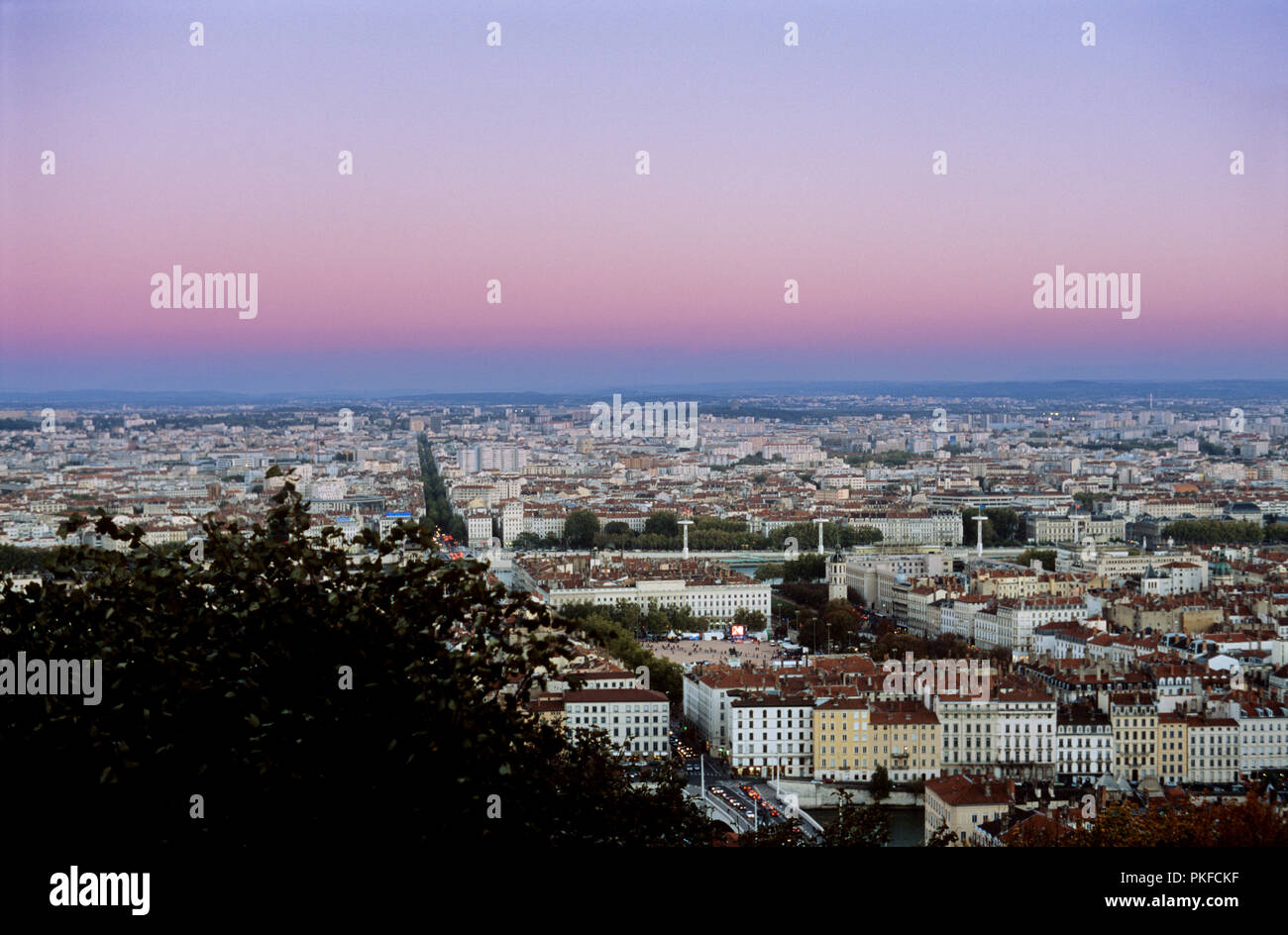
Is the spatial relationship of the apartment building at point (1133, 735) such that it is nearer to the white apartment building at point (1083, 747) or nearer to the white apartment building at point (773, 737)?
the white apartment building at point (1083, 747)

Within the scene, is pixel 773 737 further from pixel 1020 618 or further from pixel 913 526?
Answer: pixel 913 526

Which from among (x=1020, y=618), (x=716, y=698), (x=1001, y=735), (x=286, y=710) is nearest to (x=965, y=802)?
(x=1001, y=735)

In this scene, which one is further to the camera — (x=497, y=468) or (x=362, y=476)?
(x=497, y=468)
